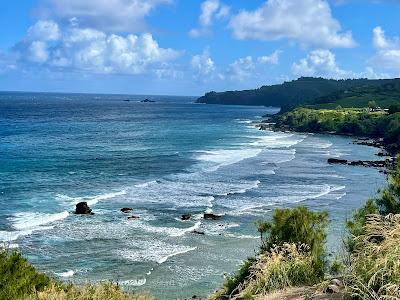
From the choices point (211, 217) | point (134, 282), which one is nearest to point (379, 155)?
point (211, 217)

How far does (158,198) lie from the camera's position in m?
63.4

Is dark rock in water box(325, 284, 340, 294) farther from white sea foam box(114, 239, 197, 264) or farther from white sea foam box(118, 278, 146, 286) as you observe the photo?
white sea foam box(114, 239, 197, 264)

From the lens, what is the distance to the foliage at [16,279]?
2038 centimetres

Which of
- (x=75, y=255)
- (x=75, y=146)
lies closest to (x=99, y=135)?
(x=75, y=146)

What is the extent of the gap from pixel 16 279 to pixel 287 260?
36.7ft

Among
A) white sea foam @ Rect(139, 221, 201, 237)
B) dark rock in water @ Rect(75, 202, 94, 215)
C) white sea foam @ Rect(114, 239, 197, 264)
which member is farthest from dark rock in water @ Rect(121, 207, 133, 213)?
white sea foam @ Rect(114, 239, 197, 264)

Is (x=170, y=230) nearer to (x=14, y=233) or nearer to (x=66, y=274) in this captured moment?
(x=66, y=274)

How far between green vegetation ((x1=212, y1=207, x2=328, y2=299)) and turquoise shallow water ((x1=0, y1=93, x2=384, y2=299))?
11.0m

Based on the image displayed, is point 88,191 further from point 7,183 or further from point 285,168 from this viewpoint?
point 285,168

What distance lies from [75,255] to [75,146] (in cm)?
7175

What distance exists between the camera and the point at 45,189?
219 feet

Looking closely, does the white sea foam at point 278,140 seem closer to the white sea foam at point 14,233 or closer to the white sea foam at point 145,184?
the white sea foam at point 145,184

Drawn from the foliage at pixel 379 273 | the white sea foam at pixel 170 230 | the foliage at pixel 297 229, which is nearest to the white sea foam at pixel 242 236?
the white sea foam at pixel 170 230

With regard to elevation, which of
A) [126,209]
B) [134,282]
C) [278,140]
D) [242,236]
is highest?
[278,140]
